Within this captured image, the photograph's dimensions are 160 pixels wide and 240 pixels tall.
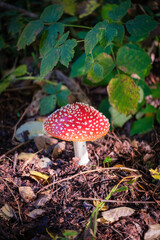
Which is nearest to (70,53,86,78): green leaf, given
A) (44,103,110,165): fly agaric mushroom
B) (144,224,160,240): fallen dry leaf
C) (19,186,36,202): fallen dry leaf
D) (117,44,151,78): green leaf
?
(117,44,151,78): green leaf

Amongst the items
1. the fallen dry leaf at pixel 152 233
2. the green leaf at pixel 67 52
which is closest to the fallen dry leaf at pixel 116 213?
the fallen dry leaf at pixel 152 233

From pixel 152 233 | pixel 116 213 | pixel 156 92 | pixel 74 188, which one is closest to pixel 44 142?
pixel 74 188

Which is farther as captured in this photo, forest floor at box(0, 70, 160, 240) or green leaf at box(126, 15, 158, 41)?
green leaf at box(126, 15, 158, 41)

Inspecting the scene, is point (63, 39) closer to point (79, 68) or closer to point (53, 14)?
point (53, 14)

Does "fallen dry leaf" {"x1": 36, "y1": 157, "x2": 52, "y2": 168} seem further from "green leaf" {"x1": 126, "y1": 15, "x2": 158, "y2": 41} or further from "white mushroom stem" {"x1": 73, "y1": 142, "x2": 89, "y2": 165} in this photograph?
"green leaf" {"x1": 126, "y1": 15, "x2": 158, "y2": 41}

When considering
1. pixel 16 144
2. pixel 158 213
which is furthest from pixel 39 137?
pixel 158 213

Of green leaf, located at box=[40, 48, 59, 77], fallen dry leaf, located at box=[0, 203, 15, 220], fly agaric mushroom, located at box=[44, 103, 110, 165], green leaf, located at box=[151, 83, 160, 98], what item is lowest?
fallen dry leaf, located at box=[0, 203, 15, 220]

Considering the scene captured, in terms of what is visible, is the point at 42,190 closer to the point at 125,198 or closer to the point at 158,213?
the point at 125,198

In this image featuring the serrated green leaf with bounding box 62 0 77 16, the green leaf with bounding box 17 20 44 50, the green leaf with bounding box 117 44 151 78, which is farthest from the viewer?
the serrated green leaf with bounding box 62 0 77 16
